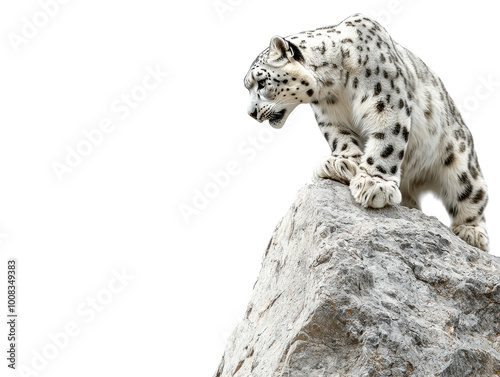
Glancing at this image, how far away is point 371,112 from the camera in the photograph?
24.1 ft

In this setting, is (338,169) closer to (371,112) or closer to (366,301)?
(371,112)

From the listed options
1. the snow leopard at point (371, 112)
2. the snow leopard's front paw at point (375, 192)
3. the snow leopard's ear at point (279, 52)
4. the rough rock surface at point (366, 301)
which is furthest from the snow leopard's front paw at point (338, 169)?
the snow leopard's ear at point (279, 52)

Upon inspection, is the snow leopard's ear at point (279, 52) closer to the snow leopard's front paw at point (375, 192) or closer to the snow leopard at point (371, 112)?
the snow leopard at point (371, 112)

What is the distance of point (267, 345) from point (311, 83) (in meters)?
2.70

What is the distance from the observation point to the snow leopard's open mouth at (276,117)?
7578 millimetres

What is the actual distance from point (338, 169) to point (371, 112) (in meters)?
0.70

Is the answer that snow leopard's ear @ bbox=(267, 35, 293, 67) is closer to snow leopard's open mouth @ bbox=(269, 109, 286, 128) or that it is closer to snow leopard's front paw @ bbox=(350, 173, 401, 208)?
snow leopard's open mouth @ bbox=(269, 109, 286, 128)

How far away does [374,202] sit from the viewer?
6.73 meters

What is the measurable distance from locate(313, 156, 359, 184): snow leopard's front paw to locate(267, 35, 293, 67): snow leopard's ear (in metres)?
1.15

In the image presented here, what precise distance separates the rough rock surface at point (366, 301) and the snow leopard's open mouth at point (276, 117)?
2.79ft

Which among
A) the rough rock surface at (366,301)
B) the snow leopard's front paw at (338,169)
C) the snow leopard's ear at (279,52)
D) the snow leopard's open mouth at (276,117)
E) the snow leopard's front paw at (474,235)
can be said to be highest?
the snow leopard's ear at (279,52)

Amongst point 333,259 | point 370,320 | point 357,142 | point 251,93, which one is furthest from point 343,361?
point 251,93

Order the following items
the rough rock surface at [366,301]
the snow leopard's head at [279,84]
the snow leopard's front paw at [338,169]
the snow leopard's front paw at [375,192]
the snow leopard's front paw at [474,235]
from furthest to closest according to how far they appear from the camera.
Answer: the snow leopard's front paw at [474,235], the snow leopard's head at [279,84], the snow leopard's front paw at [338,169], the snow leopard's front paw at [375,192], the rough rock surface at [366,301]

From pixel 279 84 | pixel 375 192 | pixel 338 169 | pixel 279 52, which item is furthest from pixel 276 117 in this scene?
pixel 375 192
